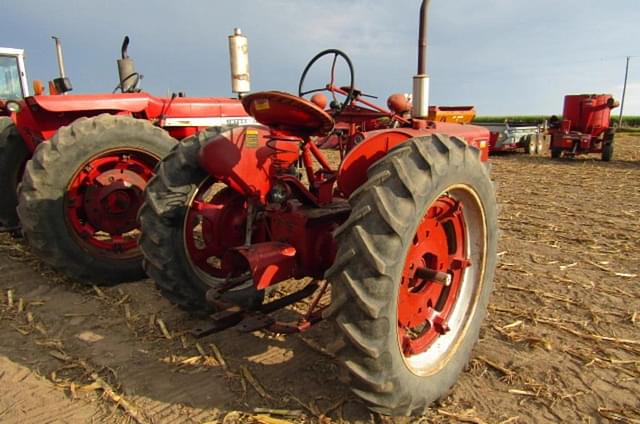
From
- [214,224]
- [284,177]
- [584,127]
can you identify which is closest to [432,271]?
[284,177]

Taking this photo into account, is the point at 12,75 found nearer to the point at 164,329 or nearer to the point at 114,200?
the point at 114,200

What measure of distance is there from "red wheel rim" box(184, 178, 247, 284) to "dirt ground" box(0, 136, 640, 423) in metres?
0.51

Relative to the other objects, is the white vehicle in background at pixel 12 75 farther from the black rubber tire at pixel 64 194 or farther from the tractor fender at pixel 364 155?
the tractor fender at pixel 364 155

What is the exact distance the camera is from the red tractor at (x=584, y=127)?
502 inches

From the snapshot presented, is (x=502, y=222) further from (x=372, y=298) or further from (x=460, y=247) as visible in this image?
(x=372, y=298)

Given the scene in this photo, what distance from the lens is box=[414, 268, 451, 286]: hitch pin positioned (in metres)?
2.14

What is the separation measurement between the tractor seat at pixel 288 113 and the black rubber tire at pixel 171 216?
47 cm

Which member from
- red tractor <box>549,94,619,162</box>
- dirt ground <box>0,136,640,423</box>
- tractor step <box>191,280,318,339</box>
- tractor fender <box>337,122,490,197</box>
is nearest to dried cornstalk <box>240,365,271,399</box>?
dirt ground <box>0,136,640,423</box>

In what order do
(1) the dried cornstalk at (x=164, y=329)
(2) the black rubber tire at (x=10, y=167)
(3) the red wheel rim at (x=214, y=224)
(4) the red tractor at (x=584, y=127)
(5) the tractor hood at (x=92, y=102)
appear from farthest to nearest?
(4) the red tractor at (x=584, y=127) → (2) the black rubber tire at (x=10, y=167) → (5) the tractor hood at (x=92, y=102) → (1) the dried cornstalk at (x=164, y=329) → (3) the red wheel rim at (x=214, y=224)

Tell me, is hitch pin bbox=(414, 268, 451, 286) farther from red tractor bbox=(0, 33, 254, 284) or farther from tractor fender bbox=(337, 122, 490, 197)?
red tractor bbox=(0, 33, 254, 284)

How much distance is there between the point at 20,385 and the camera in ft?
7.69

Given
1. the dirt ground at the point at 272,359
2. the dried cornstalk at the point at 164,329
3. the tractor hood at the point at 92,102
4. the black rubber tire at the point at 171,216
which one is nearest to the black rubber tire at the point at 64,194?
the dirt ground at the point at 272,359

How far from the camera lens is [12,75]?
289 inches

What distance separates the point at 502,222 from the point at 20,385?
193 inches
